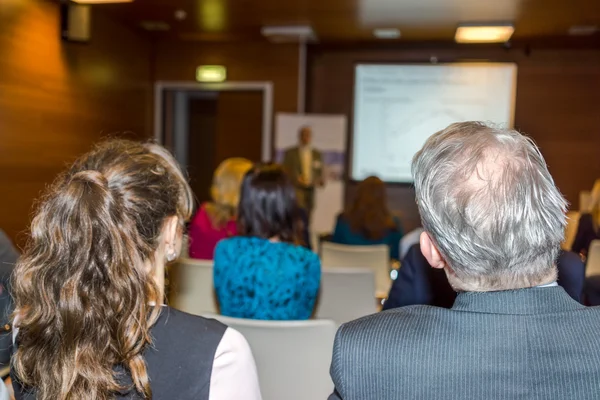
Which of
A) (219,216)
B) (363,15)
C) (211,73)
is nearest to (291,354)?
(219,216)

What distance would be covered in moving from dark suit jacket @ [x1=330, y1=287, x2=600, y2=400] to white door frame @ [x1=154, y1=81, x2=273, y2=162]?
7329 millimetres

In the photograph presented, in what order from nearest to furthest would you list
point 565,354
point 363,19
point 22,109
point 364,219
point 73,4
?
1. point 565,354
2. point 364,219
3. point 22,109
4. point 73,4
5. point 363,19

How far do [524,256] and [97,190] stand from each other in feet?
2.53

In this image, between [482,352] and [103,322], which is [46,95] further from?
[482,352]

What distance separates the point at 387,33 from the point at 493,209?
7.03 m

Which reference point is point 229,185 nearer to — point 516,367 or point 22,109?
point 516,367

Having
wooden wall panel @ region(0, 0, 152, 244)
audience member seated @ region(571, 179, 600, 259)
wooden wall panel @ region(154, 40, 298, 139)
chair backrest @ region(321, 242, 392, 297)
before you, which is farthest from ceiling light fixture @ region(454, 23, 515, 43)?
wooden wall panel @ region(0, 0, 152, 244)

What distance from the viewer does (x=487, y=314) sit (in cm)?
90

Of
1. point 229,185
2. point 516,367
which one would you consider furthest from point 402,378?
point 229,185

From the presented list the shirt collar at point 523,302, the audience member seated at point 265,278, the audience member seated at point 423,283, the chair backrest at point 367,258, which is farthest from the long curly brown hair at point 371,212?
the shirt collar at point 523,302

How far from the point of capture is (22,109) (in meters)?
5.51

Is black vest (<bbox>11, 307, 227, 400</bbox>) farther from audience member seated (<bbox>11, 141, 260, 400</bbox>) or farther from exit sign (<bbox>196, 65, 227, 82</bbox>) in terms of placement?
exit sign (<bbox>196, 65, 227, 82</bbox>)

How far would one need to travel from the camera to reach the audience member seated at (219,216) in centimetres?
316

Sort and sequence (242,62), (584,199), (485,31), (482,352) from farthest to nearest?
(242,62) → (584,199) → (485,31) → (482,352)
